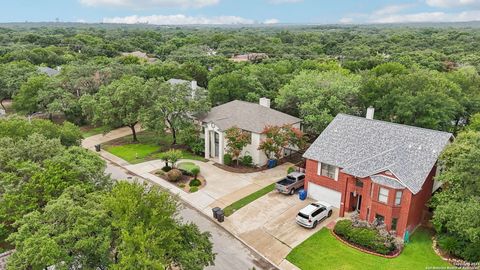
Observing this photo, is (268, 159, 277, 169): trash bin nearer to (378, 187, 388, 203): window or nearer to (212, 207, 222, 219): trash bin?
(212, 207, 222, 219): trash bin

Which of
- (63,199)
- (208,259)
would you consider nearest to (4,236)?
(63,199)

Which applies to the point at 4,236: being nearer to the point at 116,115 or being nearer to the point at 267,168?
the point at 267,168

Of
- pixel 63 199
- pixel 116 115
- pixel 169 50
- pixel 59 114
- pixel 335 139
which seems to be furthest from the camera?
pixel 169 50

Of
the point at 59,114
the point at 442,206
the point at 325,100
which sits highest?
the point at 325,100

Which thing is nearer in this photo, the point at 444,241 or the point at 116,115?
the point at 444,241

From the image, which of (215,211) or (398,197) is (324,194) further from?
(215,211)

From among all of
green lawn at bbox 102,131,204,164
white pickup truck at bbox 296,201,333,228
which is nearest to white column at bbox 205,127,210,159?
green lawn at bbox 102,131,204,164

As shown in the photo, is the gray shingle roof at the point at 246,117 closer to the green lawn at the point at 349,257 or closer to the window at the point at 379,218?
the window at the point at 379,218

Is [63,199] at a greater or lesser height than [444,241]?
greater
